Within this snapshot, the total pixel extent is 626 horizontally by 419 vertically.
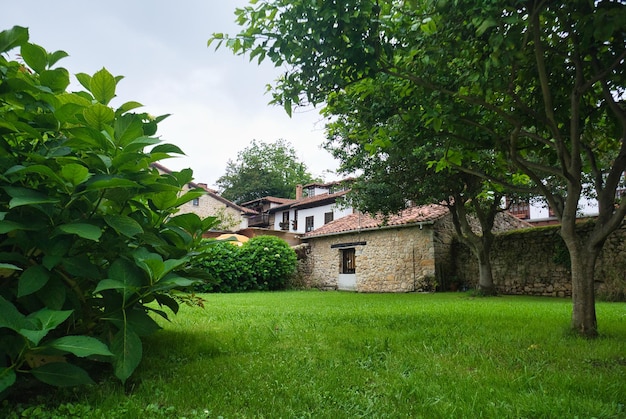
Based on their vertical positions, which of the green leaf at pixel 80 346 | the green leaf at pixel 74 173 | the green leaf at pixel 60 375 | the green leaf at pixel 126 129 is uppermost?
the green leaf at pixel 126 129

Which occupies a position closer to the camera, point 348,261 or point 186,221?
point 186,221

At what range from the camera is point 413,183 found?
1109 cm

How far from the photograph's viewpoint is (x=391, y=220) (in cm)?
1595

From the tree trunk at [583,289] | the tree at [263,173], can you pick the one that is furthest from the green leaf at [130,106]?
the tree at [263,173]

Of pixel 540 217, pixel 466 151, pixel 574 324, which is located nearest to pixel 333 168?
pixel 466 151

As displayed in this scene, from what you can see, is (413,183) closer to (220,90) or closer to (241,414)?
(220,90)

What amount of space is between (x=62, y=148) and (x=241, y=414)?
152cm

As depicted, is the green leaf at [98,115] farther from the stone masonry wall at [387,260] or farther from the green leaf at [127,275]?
the stone masonry wall at [387,260]

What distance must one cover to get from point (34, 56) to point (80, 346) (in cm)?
151

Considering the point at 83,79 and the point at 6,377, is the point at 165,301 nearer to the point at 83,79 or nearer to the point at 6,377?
the point at 6,377

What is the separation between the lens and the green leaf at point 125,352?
1709mm

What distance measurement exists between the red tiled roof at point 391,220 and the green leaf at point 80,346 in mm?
11809

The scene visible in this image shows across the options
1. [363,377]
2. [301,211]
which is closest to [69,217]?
[363,377]

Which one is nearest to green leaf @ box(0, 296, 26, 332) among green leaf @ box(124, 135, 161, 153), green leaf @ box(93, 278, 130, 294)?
green leaf @ box(93, 278, 130, 294)
